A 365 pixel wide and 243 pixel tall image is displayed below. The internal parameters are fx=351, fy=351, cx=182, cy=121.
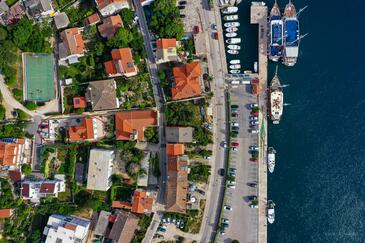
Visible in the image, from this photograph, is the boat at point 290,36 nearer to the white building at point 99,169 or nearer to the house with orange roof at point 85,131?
the house with orange roof at point 85,131

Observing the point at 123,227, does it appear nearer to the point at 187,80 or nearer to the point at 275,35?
the point at 187,80

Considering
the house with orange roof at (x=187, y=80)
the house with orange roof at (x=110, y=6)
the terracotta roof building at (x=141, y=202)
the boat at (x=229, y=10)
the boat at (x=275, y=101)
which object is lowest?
the terracotta roof building at (x=141, y=202)

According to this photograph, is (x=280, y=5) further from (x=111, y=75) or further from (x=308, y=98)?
(x=111, y=75)

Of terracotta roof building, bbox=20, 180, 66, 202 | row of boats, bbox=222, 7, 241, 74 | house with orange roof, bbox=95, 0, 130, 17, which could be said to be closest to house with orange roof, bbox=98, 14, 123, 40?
house with orange roof, bbox=95, 0, 130, 17

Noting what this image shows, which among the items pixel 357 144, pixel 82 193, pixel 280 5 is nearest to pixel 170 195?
pixel 82 193

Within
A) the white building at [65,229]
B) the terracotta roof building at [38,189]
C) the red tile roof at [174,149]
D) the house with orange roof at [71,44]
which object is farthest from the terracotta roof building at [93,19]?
the white building at [65,229]

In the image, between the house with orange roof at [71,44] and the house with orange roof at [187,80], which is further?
the house with orange roof at [71,44]

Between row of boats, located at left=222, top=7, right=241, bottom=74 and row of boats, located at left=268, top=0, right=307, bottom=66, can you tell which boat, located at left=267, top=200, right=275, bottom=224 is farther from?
row of boats, located at left=268, top=0, right=307, bottom=66
